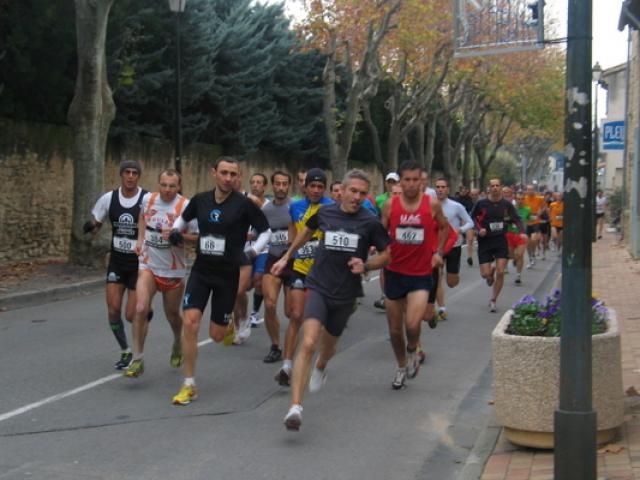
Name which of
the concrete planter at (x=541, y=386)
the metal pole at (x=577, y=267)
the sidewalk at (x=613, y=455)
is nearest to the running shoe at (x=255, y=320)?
the sidewalk at (x=613, y=455)

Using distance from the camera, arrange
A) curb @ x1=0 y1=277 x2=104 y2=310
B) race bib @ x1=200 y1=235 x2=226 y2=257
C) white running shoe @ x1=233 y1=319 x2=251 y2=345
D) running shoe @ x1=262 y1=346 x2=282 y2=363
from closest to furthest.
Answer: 1. race bib @ x1=200 y1=235 x2=226 y2=257
2. running shoe @ x1=262 y1=346 x2=282 y2=363
3. white running shoe @ x1=233 y1=319 x2=251 y2=345
4. curb @ x1=0 y1=277 x2=104 y2=310

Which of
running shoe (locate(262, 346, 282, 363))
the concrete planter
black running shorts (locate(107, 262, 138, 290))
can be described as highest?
black running shorts (locate(107, 262, 138, 290))

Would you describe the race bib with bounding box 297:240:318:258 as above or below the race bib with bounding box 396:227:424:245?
below

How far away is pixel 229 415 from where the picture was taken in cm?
710

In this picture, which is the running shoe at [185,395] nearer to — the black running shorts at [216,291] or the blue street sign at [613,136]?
the black running shorts at [216,291]

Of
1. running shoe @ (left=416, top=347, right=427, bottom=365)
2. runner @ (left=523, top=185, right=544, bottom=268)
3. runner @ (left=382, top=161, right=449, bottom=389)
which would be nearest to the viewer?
runner @ (left=382, top=161, right=449, bottom=389)

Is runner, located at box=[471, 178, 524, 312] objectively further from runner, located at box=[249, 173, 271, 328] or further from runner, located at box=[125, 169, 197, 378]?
runner, located at box=[125, 169, 197, 378]

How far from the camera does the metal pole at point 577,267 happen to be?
4.88m

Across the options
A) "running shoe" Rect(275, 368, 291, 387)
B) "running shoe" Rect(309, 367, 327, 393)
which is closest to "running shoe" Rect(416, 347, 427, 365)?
Answer: "running shoe" Rect(275, 368, 291, 387)

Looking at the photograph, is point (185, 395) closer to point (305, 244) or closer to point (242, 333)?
point (305, 244)

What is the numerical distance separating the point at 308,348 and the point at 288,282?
2.76 metres

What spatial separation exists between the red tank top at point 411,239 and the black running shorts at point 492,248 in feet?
20.0

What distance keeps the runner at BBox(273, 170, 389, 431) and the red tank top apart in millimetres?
902

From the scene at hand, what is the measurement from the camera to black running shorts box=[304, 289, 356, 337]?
6855 mm
